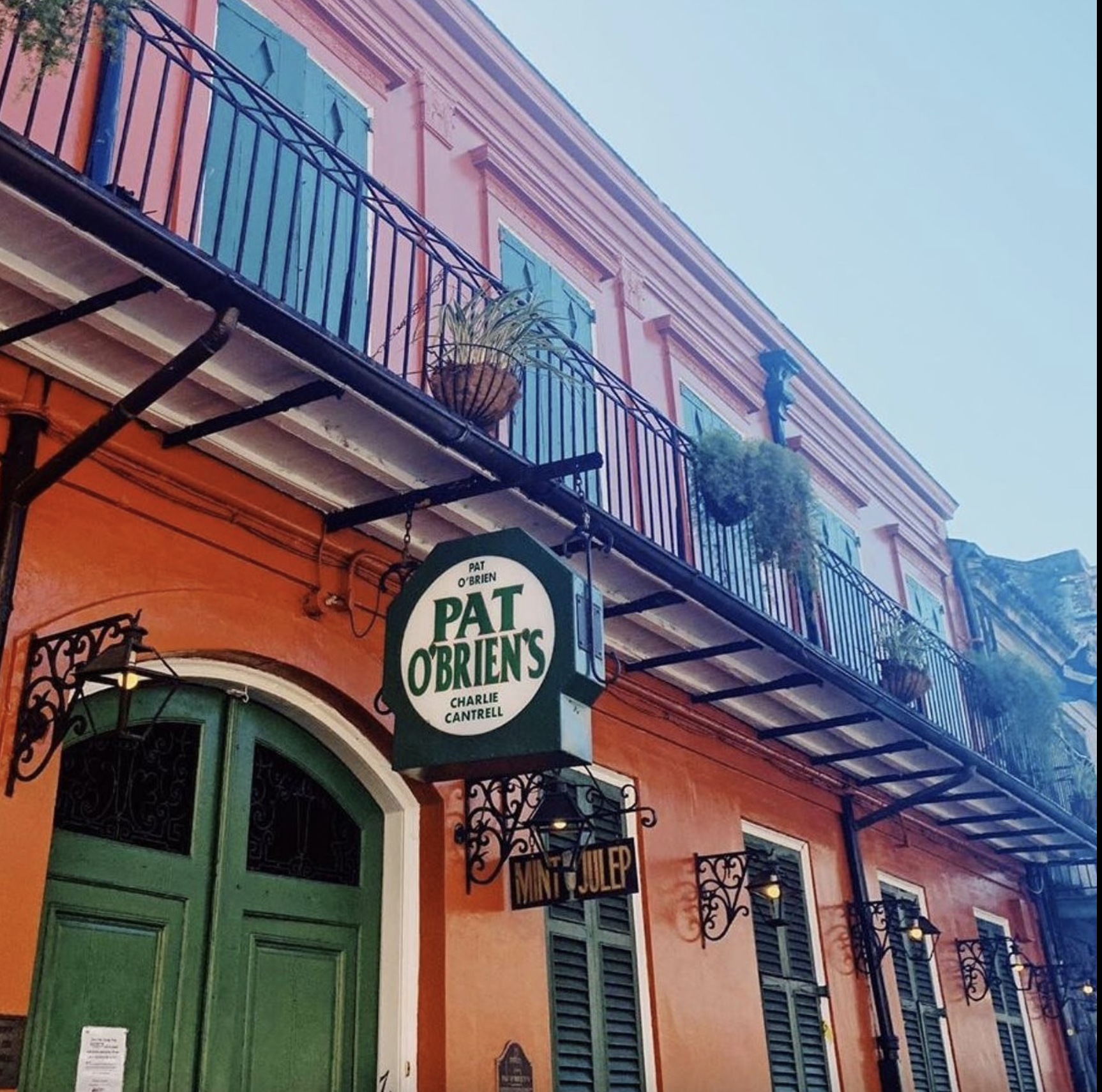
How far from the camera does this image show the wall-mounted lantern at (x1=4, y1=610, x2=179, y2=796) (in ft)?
13.3

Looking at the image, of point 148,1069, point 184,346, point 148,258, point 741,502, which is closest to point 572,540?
point 184,346

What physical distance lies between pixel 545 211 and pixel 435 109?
121cm

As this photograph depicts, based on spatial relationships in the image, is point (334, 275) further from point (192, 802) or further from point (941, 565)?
point (941, 565)

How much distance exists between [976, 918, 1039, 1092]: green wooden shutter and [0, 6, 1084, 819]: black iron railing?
403cm

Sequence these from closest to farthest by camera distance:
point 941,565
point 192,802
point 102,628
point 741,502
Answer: point 102,628, point 192,802, point 741,502, point 941,565

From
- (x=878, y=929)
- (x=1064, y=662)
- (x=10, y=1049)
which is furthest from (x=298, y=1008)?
(x=1064, y=662)

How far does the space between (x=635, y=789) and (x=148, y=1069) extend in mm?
3408

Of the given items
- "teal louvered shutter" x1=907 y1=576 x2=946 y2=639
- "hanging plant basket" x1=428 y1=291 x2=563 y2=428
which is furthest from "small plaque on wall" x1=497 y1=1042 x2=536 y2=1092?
"teal louvered shutter" x1=907 y1=576 x2=946 y2=639

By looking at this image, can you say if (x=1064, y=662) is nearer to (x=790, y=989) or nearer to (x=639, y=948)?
(x=790, y=989)

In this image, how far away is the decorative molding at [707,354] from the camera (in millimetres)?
10266

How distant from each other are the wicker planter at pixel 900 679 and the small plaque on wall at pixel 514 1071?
5108 millimetres

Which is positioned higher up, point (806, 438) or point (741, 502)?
point (806, 438)

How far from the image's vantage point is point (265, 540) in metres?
5.36

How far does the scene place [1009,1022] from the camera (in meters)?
12.0
